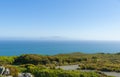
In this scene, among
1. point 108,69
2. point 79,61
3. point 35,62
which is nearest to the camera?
point 108,69

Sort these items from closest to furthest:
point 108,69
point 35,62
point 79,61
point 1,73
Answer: point 1,73, point 108,69, point 35,62, point 79,61

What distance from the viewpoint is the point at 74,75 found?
21688 mm

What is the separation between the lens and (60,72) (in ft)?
72.9

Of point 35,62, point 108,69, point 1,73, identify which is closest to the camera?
point 1,73

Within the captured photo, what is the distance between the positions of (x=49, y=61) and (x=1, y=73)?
11.9 meters

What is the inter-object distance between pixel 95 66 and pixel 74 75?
21.7 ft

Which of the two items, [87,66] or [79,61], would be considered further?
[79,61]

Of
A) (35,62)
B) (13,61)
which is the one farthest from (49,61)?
(13,61)

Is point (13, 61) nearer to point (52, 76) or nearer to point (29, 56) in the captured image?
point (29, 56)

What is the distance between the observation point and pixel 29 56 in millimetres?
33188

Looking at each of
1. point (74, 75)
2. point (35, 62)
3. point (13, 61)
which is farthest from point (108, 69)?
point (13, 61)

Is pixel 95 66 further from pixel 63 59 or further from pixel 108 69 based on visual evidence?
pixel 63 59

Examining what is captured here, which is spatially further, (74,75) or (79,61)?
(79,61)

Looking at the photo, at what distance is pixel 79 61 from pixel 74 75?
13186mm
